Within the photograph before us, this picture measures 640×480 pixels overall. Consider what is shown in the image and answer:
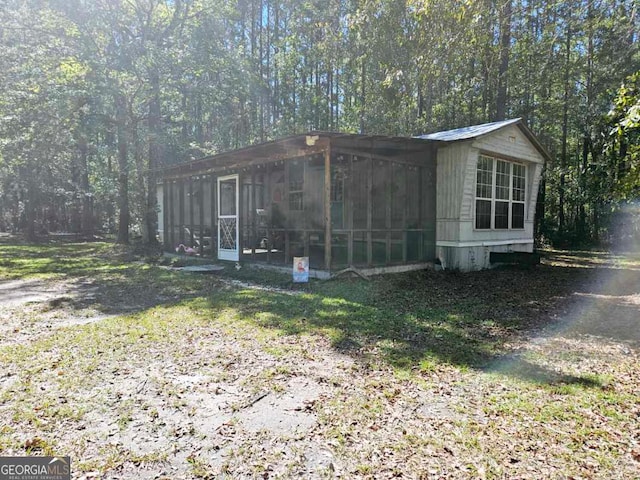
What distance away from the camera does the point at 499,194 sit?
35.9 feet

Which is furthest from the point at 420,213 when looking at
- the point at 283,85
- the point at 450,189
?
the point at 283,85

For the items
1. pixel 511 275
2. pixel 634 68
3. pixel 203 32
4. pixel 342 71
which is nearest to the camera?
pixel 511 275

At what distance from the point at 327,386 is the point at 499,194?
9.29 m

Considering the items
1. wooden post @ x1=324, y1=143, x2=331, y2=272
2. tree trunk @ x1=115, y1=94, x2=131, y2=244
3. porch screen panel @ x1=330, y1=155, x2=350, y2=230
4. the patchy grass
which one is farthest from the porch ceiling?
tree trunk @ x1=115, y1=94, x2=131, y2=244

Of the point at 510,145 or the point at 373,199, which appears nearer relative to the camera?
the point at 373,199

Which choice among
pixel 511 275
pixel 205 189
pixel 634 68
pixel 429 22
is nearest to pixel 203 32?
pixel 205 189

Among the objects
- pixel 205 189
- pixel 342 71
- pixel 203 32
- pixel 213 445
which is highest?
pixel 342 71

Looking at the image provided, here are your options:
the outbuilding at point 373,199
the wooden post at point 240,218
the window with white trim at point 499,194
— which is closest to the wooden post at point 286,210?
the outbuilding at point 373,199

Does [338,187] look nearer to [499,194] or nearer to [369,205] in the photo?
[369,205]

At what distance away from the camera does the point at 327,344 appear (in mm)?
4512

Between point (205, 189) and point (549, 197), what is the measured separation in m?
16.3

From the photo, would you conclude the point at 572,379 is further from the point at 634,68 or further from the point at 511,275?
the point at 634,68

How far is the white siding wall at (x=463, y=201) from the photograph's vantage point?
9.54 metres

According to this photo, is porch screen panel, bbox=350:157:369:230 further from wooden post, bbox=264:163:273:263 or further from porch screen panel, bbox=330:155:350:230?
wooden post, bbox=264:163:273:263
